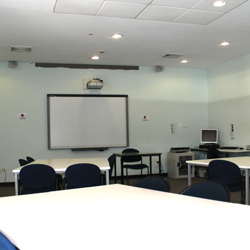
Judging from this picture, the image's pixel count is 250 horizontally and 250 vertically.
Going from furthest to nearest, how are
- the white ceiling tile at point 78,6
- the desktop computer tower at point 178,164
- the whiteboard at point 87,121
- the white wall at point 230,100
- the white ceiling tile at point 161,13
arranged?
the desktop computer tower at point 178,164 < the whiteboard at point 87,121 < the white wall at point 230,100 < the white ceiling tile at point 161,13 < the white ceiling tile at point 78,6

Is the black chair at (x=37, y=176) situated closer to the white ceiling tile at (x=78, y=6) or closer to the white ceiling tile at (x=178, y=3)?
the white ceiling tile at (x=78, y=6)

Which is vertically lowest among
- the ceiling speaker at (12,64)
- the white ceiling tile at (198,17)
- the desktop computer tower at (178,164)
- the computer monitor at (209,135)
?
the desktop computer tower at (178,164)

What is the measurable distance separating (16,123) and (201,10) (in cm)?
483

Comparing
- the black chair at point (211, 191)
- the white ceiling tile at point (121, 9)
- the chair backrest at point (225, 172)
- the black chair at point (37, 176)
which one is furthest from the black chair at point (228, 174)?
the white ceiling tile at point (121, 9)

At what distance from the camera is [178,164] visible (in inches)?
296

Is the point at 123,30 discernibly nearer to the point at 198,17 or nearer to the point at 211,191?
the point at 198,17

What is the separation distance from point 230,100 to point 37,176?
524 centimetres

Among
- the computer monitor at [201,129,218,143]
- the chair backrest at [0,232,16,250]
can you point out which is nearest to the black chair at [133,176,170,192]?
the chair backrest at [0,232,16,250]

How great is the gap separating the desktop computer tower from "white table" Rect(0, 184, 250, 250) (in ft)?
17.2

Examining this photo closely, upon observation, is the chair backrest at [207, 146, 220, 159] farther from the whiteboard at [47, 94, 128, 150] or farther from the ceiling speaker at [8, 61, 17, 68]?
the ceiling speaker at [8, 61, 17, 68]

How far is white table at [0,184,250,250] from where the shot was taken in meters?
1.32

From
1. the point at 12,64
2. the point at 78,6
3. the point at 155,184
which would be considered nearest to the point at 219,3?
the point at 78,6

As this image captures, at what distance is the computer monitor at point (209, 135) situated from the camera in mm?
7714

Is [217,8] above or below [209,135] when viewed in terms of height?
above
